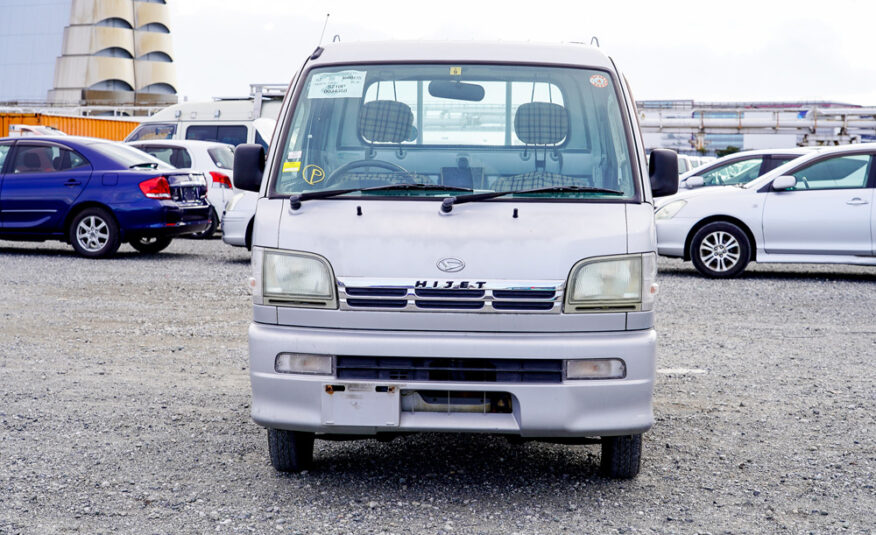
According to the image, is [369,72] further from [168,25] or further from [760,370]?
[168,25]

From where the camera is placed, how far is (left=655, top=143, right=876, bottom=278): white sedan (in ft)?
40.4

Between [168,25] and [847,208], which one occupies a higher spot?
[168,25]

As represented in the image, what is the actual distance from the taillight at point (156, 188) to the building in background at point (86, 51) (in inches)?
3121

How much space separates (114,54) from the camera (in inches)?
3620

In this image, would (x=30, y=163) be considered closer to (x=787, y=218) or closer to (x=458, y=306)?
(x=787, y=218)

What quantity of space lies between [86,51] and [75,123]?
55257 millimetres

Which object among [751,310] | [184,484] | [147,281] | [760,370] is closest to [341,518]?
[184,484]

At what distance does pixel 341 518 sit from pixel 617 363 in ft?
4.04

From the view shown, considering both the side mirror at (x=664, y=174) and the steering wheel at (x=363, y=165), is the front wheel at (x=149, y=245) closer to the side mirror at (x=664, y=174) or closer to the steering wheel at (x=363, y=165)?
the steering wheel at (x=363, y=165)

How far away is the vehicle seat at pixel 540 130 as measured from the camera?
4.57m

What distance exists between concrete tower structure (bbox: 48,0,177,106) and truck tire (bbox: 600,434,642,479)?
8825 centimetres

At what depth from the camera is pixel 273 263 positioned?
4.26 metres

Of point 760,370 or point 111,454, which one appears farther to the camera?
point 760,370

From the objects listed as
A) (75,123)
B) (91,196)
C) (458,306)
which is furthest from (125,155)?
(75,123)
